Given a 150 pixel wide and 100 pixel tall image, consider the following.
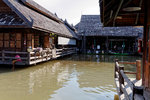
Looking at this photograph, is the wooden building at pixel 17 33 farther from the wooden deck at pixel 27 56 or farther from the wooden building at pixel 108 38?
the wooden building at pixel 108 38

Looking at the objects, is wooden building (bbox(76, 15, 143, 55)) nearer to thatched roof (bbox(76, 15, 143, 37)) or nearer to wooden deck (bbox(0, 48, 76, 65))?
thatched roof (bbox(76, 15, 143, 37))

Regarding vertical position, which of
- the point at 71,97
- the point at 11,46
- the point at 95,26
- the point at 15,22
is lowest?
the point at 71,97

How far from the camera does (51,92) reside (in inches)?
225

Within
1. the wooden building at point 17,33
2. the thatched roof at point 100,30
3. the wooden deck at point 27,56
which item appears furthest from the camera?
the thatched roof at point 100,30

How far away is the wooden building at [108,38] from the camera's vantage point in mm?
22328

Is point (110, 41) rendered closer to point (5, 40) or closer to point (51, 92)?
point (5, 40)

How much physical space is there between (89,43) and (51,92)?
20.2 metres

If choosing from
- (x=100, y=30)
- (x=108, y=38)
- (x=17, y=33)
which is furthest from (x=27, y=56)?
(x=108, y=38)

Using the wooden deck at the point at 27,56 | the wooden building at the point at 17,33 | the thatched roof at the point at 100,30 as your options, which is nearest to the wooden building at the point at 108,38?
the thatched roof at the point at 100,30

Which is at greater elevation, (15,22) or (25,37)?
(15,22)

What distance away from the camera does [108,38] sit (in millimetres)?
24266

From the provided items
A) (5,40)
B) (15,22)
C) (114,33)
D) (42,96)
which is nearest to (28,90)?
(42,96)

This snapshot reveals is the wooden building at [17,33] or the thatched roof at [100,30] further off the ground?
the thatched roof at [100,30]

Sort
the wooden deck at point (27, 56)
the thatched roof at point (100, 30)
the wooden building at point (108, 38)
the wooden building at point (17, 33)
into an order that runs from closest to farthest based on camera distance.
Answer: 1. the wooden deck at point (27, 56)
2. the wooden building at point (17, 33)
3. the thatched roof at point (100, 30)
4. the wooden building at point (108, 38)
